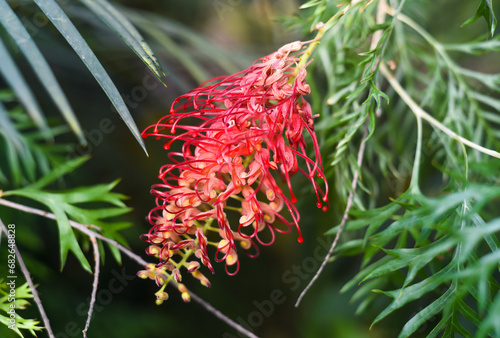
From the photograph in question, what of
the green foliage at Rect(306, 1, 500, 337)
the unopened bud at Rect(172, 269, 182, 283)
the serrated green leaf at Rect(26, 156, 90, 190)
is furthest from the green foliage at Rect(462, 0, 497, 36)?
the serrated green leaf at Rect(26, 156, 90, 190)

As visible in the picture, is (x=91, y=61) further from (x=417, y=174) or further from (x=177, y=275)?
(x=417, y=174)

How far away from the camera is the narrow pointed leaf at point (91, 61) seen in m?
0.35

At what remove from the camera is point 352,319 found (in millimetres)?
1213

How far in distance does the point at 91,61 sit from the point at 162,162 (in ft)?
3.06

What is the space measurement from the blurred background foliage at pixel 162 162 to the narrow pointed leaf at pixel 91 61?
303mm

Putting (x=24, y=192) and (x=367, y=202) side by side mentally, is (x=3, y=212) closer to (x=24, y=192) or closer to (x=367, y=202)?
(x=24, y=192)

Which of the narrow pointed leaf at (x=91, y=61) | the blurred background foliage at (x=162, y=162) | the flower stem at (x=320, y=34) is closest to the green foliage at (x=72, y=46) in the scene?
the narrow pointed leaf at (x=91, y=61)

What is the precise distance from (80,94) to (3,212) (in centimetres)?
57

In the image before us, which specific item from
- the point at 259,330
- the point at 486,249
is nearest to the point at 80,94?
the point at 259,330

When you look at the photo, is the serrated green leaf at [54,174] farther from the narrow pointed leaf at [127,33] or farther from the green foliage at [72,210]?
the narrow pointed leaf at [127,33]

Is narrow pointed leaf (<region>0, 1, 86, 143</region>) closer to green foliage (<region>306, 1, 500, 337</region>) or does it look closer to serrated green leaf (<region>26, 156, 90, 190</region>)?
serrated green leaf (<region>26, 156, 90, 190</region>)

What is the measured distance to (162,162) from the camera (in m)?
1.28

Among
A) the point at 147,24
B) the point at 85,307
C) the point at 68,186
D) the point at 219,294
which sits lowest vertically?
the point at 219,294

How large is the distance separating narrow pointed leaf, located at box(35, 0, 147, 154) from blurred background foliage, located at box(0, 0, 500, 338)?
303 millimetres
